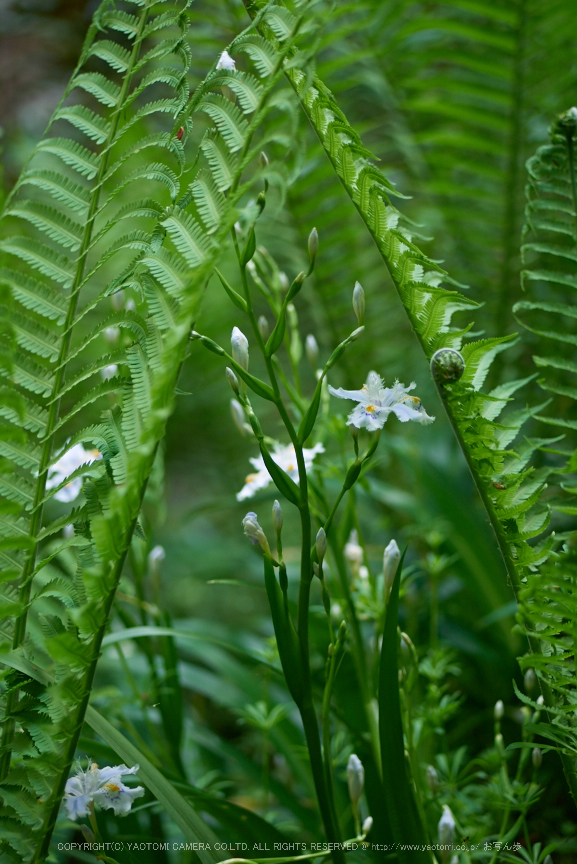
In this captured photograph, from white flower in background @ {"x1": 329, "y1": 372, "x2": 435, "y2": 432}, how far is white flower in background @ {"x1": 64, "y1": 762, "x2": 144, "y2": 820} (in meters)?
0.29

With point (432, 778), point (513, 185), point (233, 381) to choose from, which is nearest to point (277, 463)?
point (233, 381)

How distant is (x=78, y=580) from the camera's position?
43 centimetres

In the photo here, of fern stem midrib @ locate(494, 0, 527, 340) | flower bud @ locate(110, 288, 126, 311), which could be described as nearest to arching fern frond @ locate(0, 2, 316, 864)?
flower bud @ locate(110, 288, 126, 311)

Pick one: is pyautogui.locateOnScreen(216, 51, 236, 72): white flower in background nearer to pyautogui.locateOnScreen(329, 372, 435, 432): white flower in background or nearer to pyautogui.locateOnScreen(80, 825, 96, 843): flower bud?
pyautogui.locateOnScreen(329, 372, 435, 432): white flower in background

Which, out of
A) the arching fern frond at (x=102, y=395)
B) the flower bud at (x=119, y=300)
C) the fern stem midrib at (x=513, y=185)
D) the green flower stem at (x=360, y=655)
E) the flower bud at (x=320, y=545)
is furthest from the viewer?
the fern stem midrib at (x=513, y=185)

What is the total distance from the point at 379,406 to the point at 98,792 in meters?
0.34

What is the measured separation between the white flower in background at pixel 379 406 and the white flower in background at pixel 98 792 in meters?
0.29

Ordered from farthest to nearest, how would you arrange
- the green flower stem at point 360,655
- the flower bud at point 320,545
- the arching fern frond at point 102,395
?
1. the green flower stem at point 360,655
2. the flower bud at point 320,545
3. the arching fern frond at point 102,395

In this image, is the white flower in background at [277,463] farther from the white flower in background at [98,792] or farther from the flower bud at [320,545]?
the white flower in background at [98,792]

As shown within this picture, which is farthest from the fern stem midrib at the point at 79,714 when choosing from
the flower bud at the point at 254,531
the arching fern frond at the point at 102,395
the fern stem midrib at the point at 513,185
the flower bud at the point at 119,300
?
the fern stem midrib at the point at 513,185

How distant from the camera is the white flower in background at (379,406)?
18.5 inches

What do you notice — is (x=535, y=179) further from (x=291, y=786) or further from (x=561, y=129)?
(x=291, y=786)

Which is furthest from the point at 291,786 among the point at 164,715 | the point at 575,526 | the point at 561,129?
the point at 561,129

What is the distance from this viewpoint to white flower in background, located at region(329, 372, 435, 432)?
47cm
